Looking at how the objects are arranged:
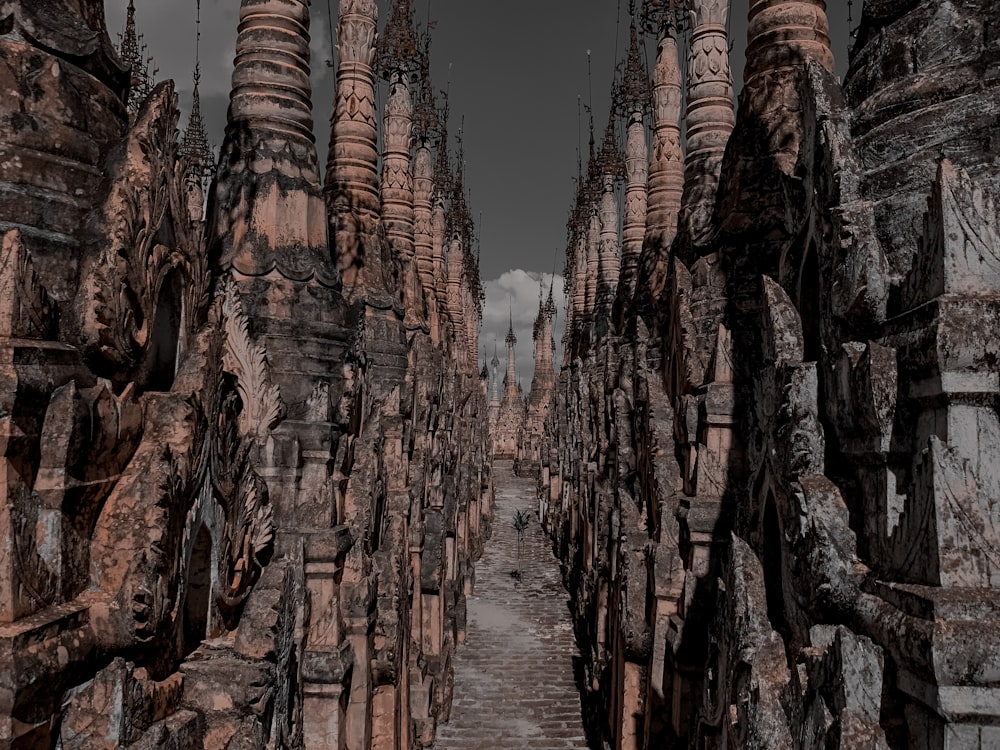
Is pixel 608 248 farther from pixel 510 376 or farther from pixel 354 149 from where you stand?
pixel 510 376

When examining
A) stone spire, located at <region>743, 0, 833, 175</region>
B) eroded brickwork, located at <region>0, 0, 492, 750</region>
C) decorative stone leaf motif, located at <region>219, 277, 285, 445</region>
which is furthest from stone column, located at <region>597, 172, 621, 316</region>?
decorative stone leaf motif, located at <region>219, 277, 285, 445</region>

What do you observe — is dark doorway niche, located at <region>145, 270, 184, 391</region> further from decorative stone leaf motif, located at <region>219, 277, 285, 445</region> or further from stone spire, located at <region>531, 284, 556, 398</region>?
stone spire, located at <region>531, 284, 556, 398</region>

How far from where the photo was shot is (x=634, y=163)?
18.1 metres

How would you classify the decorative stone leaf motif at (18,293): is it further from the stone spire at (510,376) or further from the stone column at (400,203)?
the stone spire at (510,376)

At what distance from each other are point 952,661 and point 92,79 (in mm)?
3425

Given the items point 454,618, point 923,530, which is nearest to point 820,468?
point 923,530

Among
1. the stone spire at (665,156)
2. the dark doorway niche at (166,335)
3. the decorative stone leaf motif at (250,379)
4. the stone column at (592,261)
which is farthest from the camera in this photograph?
the stone column at (592,261)

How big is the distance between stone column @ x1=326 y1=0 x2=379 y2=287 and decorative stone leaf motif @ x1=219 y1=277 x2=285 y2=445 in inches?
173

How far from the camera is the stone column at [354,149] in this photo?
29.0 feet

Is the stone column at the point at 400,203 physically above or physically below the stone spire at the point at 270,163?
above

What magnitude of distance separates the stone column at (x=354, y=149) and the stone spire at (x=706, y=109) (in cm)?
372

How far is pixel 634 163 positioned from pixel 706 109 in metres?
9.95

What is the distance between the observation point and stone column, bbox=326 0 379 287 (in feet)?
29.0

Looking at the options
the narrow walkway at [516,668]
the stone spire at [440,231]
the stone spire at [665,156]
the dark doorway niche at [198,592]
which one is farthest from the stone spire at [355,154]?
the stone spire at [440,231]
